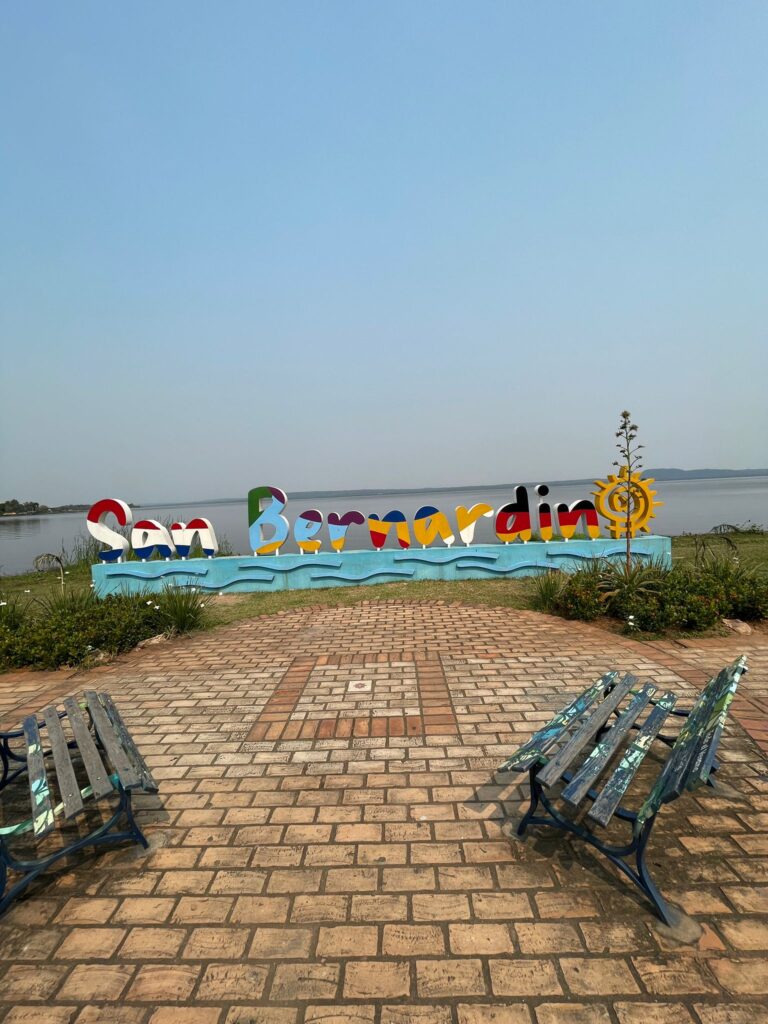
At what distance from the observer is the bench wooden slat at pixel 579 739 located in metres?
2.62

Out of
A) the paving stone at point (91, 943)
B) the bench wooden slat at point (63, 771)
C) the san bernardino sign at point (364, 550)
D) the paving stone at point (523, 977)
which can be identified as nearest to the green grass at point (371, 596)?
the san bernardino sign at point (364, 550)

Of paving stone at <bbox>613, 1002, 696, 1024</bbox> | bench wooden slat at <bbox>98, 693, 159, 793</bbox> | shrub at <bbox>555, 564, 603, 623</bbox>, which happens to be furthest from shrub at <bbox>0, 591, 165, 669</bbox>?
paving stone at <bbox>613, 1002, 696, 1024</bbox>

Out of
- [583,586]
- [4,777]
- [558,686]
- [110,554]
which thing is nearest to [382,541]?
[583,586]

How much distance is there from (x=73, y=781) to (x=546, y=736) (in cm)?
264

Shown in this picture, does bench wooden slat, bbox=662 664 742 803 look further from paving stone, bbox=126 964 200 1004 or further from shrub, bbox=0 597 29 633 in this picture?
shrub, bbox=0 597 29 633

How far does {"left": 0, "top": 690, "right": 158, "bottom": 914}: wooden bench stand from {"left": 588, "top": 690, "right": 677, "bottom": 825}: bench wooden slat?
2.28 metres

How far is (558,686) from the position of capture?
4.82m

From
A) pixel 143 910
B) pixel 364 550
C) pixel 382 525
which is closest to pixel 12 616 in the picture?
pixel 143 910

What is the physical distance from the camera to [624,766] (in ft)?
8.84

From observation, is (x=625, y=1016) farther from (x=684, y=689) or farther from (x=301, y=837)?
(x=684, y=689)

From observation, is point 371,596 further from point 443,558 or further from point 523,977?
point 523,977

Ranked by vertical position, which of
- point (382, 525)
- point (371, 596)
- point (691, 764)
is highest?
point (382, 525)

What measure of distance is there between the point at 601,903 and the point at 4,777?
3.73 metres

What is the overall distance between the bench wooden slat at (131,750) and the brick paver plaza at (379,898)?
283 mm
